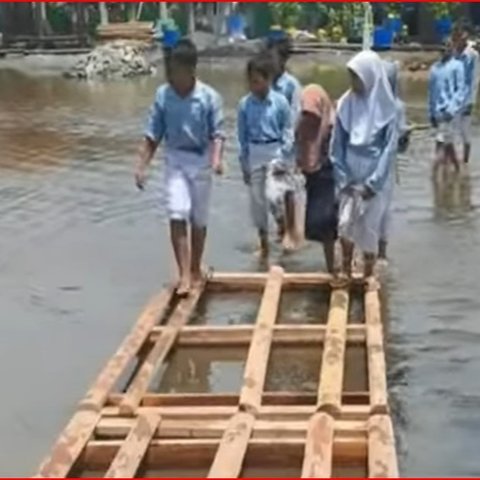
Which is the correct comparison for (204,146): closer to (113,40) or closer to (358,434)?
(358,434)

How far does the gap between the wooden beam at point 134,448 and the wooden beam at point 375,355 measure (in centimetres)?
95

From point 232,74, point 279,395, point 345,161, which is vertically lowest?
point 232,74

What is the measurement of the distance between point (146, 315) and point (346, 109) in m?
1.78

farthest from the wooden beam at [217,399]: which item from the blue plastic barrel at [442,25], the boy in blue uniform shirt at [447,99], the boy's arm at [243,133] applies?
the blue plastic barrel at [442,25]

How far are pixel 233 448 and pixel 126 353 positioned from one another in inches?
58.8

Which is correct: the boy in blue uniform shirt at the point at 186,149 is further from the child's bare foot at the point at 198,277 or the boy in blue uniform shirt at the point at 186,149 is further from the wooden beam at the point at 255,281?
the wooden beam at the point at 255,281

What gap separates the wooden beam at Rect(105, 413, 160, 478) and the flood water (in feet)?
1.79

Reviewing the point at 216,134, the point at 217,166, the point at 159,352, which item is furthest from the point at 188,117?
the point at 159,352

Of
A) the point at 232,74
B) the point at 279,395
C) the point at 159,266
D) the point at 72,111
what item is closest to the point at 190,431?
the point at 279,395

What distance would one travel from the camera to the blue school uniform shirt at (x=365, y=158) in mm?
7875

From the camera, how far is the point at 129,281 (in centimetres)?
902

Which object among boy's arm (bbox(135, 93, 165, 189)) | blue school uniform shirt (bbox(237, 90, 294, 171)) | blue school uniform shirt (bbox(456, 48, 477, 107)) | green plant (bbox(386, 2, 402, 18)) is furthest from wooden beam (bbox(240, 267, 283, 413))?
green plant (bbox(386, 2, 402, 18))

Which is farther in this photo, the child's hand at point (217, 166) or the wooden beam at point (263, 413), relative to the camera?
the child's hand at point (217, 166)

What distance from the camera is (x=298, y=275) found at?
8.44m
